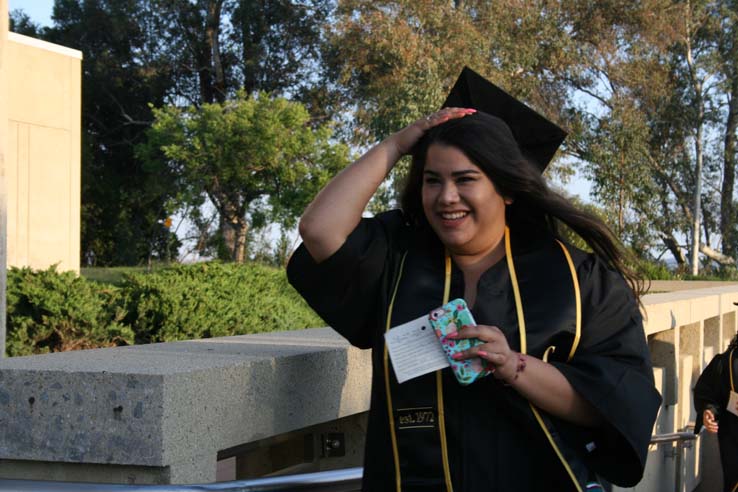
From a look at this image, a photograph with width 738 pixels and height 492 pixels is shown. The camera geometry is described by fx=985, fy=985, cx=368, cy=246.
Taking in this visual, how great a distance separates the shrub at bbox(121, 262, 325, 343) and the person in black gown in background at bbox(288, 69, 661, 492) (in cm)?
654

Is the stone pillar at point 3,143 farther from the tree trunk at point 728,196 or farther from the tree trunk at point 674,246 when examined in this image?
the tree trunk at point 728,196

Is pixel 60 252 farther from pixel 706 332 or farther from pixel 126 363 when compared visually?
pixel 126 363

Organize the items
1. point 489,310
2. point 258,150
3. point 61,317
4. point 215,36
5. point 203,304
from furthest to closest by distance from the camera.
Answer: point 215,36 → point 258,150 → point 203,304 → point 61,317 → point 489,310

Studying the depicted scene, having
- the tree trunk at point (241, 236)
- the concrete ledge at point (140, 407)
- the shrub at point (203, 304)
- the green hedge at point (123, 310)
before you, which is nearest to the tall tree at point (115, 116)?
the tree trunk at point (241, 236)

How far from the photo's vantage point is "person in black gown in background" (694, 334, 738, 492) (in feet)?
22.1

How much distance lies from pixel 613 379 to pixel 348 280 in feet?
1.95

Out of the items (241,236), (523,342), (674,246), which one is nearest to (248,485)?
(523,342)

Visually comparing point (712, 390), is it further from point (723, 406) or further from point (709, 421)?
point (709, 421)

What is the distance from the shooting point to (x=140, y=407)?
2182 millimetres

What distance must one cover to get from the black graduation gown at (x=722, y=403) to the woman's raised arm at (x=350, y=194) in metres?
5.26

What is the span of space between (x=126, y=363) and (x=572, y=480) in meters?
1.09

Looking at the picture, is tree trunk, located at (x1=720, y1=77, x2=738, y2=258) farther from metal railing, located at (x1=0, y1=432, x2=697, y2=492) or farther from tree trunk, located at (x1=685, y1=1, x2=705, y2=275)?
metal railing, located at (x1=0, y1=432, x2=697, y2=492)

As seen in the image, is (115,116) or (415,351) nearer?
(415,351)

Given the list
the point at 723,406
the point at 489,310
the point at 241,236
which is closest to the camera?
the point at 489,310
